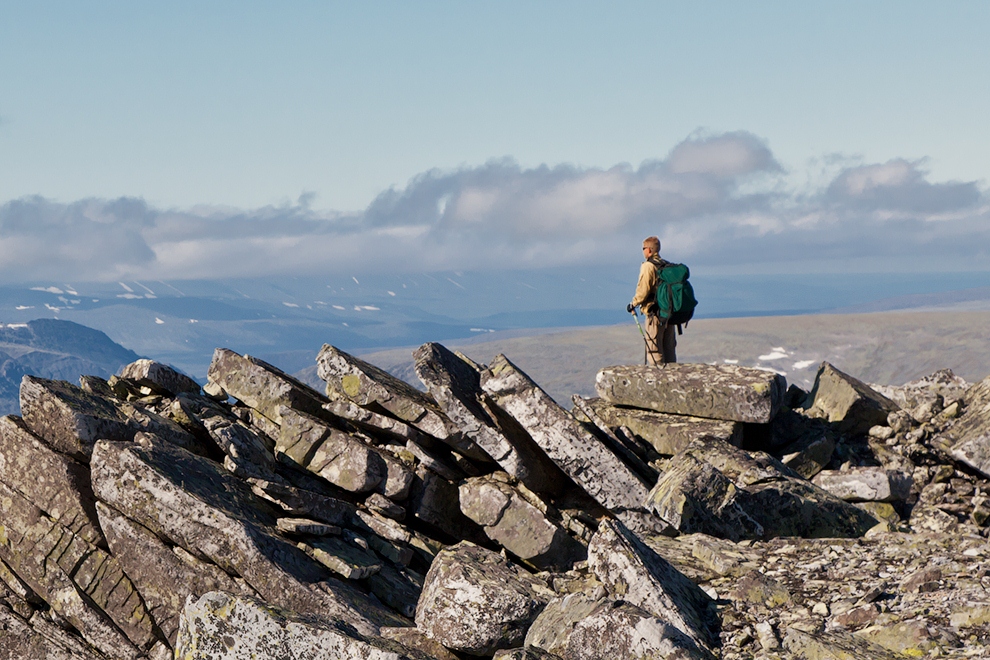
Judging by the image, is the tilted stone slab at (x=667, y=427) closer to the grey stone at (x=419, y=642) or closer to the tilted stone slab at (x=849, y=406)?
the tilted stone slab at (x=849, y=406)

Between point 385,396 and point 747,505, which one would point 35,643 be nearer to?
point 385,396

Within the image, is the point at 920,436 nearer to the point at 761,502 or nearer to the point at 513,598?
the point at 761,502

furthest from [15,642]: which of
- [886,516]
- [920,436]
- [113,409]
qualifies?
[920,436]

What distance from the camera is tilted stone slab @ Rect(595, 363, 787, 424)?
23.1 metres

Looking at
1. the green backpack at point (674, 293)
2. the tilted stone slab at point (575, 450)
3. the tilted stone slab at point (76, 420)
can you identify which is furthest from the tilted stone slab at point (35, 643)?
the green backpack at point (674, 293)

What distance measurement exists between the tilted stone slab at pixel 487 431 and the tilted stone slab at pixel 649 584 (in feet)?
A: 22.1

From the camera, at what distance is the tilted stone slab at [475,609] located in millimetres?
12422

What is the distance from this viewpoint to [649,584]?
12305 millimetres

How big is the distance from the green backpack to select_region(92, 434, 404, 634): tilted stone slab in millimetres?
13415

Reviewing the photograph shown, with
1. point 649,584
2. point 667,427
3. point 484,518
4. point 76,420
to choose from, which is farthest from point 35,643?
point 667,427

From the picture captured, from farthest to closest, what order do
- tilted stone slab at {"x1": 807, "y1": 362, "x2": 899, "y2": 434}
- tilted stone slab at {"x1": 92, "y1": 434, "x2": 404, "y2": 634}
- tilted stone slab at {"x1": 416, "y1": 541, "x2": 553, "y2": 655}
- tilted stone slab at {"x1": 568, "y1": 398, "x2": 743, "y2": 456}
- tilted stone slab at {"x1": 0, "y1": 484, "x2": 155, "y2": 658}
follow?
tilted stone slab at {"x1": 807, "y1": 362, "x2": 899, "y2": 434} < tilted stone slab at {"x1": 568, "y1": 398, "x2": 743, "y2": 456} < tilted stone slab at {"x1": 0, "y1": 484, "x2": 155, "y2": 658} < tilted stone slab at {"x1": 92, "y1": 434, "x2": 404, "y2": 634} < tilted stone slab at {"x1": 416, "y1": 541, "x2": 553, "y2": 655}

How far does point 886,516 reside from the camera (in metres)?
20.5

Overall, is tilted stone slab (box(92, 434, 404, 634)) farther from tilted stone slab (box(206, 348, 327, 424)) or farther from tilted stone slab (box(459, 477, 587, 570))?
tilted stone slab (box(206, 348, 327, 424))

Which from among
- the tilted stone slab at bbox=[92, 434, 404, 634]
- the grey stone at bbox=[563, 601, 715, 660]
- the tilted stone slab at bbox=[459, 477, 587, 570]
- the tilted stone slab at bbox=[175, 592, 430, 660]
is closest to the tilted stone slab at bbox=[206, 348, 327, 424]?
the tilted stone slab at bbox=[92, 434, 404, 634]
